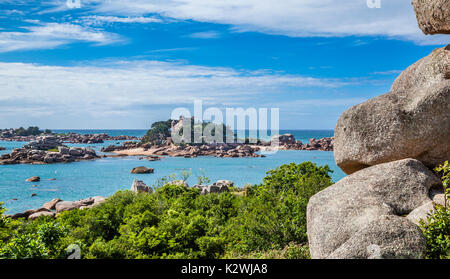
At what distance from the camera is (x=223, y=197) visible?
16453mm

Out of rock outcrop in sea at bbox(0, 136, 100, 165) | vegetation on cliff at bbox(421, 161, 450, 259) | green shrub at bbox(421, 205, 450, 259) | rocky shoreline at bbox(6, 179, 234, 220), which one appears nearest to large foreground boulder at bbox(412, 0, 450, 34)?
vegetation on cliff at bbox(421, 161, 450, 259)

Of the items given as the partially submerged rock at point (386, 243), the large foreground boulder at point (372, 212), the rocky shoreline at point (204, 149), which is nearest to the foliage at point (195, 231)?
the large foreground boulder at point (372, 212)

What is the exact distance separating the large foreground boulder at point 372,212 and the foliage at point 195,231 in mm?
1838

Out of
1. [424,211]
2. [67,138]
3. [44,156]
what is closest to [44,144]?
[44,156]

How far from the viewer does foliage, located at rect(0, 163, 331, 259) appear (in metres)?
8.30

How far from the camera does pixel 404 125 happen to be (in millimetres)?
7680

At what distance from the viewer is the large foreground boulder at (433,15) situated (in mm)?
7582

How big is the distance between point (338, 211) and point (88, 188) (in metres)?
38.7

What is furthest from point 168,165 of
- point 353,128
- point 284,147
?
point 353,128

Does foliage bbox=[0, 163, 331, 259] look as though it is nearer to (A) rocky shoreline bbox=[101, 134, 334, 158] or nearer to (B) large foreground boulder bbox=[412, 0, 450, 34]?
(B) large foreground boulder bbox=[412, 0, 450, 34]

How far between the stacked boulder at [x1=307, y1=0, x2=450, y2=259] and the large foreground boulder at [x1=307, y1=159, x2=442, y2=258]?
18 mm

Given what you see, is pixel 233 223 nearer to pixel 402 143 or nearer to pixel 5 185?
pixel 402 143

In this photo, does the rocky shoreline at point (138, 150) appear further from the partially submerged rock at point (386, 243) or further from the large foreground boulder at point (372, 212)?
the partially submerged rock at point (386, 243)

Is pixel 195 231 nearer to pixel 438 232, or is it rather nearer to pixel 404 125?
pixel 404 125
